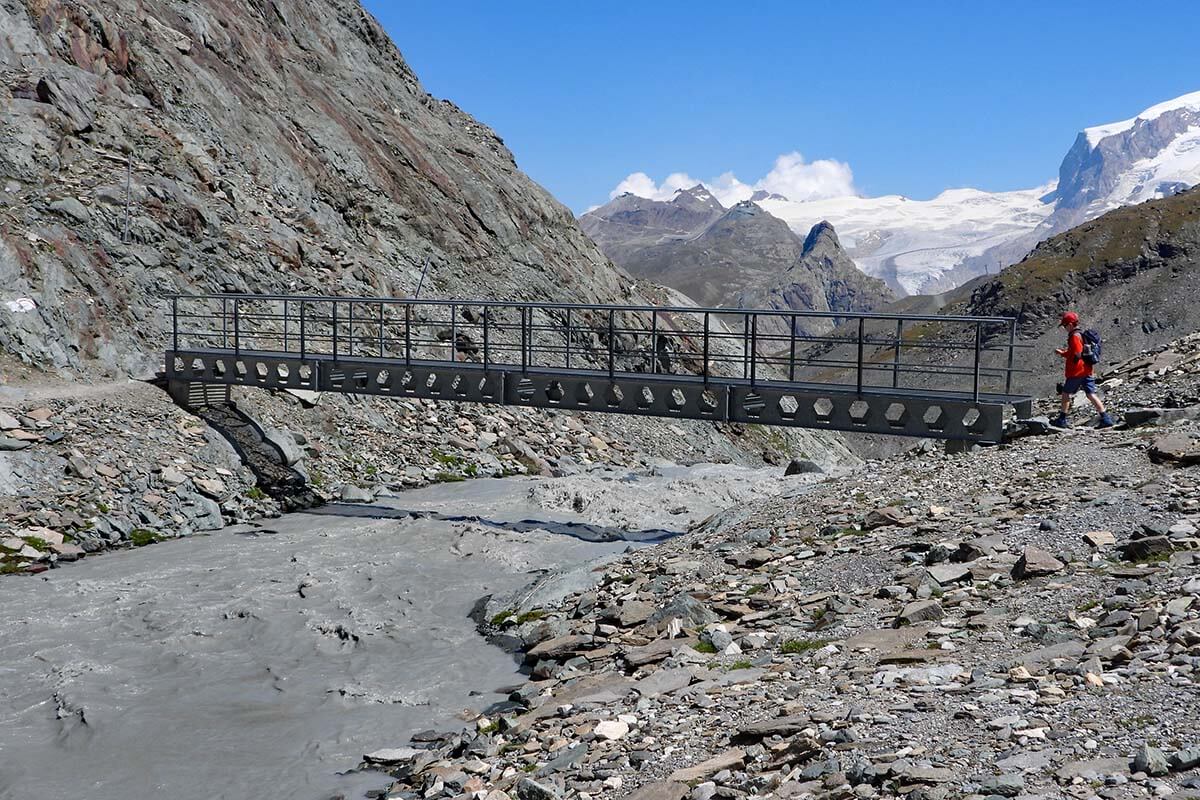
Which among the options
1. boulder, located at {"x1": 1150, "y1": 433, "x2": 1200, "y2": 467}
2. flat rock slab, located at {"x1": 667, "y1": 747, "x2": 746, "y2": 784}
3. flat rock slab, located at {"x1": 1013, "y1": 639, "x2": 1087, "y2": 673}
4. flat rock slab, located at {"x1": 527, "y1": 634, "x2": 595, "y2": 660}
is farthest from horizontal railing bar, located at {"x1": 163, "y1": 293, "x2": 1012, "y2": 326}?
flat rock slab, located at {"x1": 667, "y1": 747, "x2": 746, "y2": 784}

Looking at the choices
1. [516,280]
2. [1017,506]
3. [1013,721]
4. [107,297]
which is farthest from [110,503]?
[516,280]

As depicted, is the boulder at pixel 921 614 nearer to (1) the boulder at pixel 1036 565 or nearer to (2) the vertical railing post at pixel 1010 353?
(1) the boulder at pixel 1036 565

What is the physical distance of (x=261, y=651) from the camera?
15125 millimetres

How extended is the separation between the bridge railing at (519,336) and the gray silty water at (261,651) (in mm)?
4267

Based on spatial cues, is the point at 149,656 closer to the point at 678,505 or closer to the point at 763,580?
the point at 763,580

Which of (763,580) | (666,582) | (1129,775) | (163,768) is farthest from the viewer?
(666,582)

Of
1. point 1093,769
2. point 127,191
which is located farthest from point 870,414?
point 127,191

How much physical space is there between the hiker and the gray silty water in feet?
28.0

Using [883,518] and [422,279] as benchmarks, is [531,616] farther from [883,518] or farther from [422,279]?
[422,279]

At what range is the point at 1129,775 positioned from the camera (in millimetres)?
6422

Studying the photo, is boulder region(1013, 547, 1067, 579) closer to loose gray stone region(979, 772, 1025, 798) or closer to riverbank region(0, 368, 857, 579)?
loose gray stone region(979, 772, 1025, 798)

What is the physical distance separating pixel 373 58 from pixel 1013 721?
173 feet

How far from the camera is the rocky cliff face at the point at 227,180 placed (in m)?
28.0

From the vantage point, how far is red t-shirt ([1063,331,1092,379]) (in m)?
17.2
